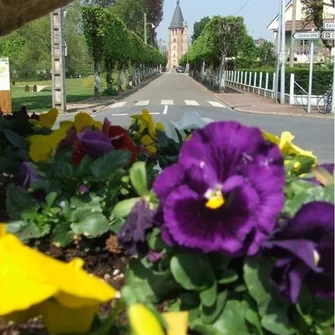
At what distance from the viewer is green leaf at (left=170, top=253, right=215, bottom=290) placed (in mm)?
1149

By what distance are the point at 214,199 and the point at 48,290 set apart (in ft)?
1.39

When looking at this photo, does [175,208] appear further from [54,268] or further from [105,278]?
[105,278]

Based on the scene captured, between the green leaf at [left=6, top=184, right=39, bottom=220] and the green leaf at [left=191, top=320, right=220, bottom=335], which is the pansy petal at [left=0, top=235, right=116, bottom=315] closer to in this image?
the green leaf at [left=191, top=320, right=220, bottom=335]

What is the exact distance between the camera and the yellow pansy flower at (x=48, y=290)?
0.82 m

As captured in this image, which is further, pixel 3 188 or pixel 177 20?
pixel 177 20

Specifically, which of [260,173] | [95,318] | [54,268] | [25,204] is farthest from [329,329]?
[25,204]

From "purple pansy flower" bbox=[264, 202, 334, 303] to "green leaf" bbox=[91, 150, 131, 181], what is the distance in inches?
27.2

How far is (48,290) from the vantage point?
2.65 feet

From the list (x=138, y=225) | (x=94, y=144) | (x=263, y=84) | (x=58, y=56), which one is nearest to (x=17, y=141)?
(x=94, y=144)

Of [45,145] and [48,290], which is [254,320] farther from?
[45,145]

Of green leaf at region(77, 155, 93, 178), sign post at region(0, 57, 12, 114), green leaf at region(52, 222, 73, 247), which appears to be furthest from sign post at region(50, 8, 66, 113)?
green leaf at region(52, 222, 73, 247)

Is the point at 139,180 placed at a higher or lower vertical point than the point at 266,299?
higher

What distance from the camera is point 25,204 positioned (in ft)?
5.66

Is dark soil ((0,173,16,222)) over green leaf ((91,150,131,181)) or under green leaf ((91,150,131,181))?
under
